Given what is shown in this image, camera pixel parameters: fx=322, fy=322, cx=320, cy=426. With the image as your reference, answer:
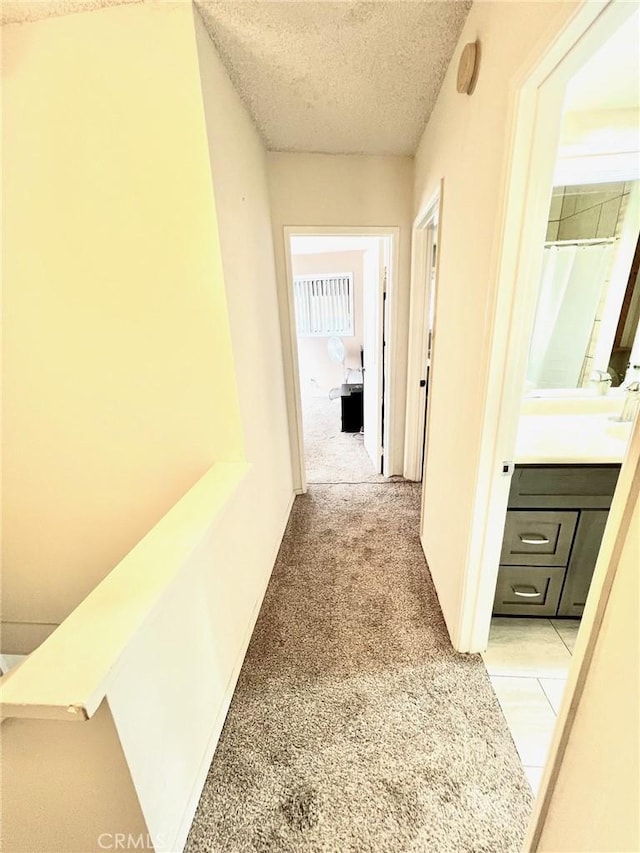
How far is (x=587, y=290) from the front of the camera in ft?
5.56

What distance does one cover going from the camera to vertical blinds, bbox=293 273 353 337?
4973 mm

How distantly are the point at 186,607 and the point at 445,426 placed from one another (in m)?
1.27

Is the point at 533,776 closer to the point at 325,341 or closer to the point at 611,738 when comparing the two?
the point at 611,738

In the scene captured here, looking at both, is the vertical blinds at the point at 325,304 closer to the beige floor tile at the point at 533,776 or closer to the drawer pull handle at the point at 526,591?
the drawer pull handle at the point at 526,591


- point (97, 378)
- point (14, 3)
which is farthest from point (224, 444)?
point (14, 3)

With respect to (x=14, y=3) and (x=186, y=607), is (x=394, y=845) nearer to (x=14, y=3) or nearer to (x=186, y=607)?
(x=186, y=607)

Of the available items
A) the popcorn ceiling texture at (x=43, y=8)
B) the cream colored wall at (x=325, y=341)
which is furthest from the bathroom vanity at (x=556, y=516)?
the cream colored wall at (x=325, y=341)

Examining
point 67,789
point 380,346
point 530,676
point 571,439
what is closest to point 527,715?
point 530,676

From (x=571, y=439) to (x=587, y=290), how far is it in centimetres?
88

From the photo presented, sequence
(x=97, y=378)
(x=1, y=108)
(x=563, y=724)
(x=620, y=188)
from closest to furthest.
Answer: (x=563, y=724) → (x=1, y=108) → (x=97, y=378) → (x=620, y=188)

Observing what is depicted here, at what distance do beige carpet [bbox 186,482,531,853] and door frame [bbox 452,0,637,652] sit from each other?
405 millimetres

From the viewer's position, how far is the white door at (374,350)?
8.58ft

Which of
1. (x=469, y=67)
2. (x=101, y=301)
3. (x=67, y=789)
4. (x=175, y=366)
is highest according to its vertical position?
(x=469, y=67)

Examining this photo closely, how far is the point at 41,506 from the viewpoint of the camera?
1567 millimetres
